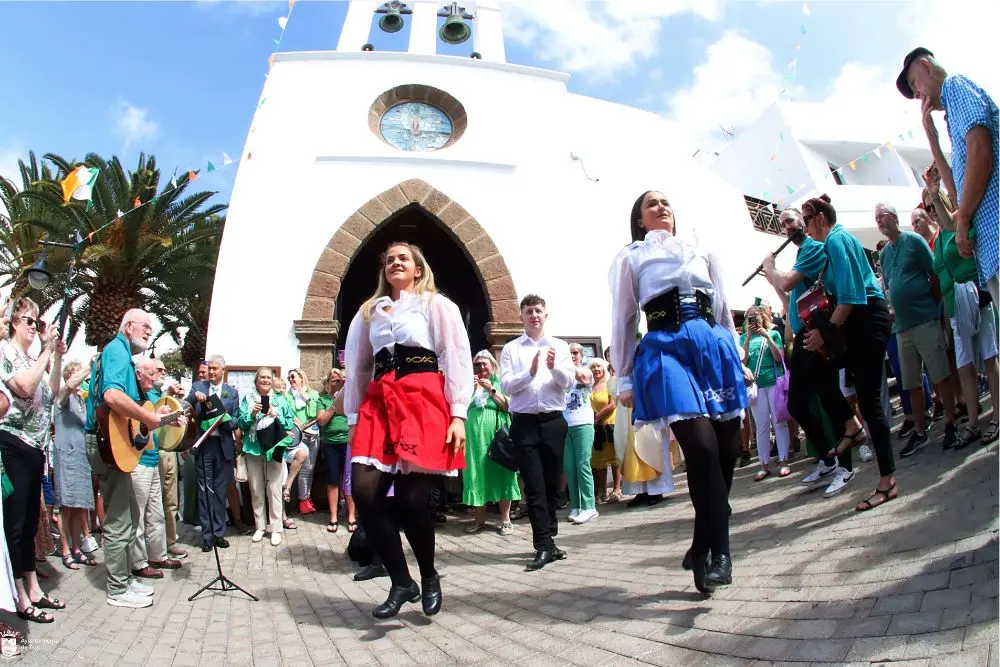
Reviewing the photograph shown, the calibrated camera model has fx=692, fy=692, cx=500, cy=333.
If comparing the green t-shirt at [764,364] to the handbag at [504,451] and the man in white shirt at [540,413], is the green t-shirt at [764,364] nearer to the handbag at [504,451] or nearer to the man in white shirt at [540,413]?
the man in white shirt at [540,413]

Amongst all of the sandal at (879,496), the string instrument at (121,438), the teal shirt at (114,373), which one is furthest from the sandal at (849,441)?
the teal shirt at (114,373)

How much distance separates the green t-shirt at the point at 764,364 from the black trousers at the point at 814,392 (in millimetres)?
2182

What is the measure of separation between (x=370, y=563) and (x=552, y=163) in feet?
22.8

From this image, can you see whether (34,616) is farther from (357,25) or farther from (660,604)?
(357,25)

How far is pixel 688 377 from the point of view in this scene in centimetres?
305

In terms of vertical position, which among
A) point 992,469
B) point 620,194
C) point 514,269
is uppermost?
point 620,194

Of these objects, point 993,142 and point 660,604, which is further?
point 660,604

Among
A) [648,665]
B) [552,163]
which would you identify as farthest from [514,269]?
[648,665]

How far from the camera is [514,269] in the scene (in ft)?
32.5

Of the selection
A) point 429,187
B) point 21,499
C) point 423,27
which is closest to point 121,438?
point 21,499

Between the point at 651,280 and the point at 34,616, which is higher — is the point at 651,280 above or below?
above

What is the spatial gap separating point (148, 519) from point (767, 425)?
17.2ft

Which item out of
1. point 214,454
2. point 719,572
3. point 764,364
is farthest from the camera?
point 764,364

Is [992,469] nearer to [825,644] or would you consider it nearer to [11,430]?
[825,644]
